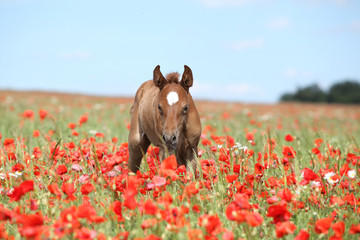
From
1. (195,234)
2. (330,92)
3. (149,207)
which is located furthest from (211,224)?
(330,92)

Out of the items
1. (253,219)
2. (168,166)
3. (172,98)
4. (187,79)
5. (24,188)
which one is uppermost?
(187,79)

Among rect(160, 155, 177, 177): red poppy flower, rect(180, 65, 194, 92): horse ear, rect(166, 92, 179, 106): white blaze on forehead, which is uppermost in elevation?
rect(180, 65, 194, 92): horse ear

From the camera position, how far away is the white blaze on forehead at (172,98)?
11.6ft

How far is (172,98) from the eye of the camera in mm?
3533

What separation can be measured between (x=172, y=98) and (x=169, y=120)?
210 mm

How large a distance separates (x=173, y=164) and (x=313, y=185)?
1.06 metres

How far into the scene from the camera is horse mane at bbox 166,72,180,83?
12.9 feet

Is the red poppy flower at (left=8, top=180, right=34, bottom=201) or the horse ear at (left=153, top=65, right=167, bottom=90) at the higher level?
the horse ear at (left=153, top=65, right=167, bottom=90)

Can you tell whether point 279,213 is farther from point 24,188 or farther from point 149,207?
point 24,188

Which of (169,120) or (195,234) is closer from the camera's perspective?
(195,234)

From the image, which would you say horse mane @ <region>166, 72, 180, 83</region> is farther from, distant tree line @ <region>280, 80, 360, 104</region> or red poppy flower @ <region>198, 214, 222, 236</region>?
distant tree line @ <region>280, 80, 360, 104</region>

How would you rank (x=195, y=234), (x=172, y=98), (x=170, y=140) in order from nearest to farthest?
1. (x=195, y=234)
2. (x=170, y=140)
3. (x=172, y=98)

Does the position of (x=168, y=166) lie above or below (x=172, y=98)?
below

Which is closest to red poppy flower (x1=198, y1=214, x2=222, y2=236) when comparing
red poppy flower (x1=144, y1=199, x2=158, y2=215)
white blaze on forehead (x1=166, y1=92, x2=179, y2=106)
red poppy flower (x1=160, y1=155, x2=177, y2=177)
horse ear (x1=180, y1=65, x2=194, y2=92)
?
red poppy flower (x1=144, y1=199, x2=158, y2=215)
